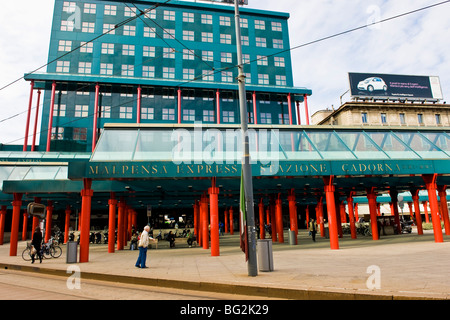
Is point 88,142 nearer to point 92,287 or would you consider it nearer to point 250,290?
point 92,287

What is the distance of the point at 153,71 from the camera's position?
50906 millimetres

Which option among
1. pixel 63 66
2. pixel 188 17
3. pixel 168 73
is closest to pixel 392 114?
pixel 188 17

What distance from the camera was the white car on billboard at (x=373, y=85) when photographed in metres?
60.7

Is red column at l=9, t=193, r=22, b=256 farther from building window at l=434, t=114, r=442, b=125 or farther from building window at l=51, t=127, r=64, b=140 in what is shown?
building window at l=434, t=114, r=442, b=125

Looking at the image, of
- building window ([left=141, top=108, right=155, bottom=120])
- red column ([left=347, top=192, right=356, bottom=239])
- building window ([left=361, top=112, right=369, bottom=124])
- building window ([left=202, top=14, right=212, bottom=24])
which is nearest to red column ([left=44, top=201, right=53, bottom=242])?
building window ([left=141, top=108, right=155, bottom=120])

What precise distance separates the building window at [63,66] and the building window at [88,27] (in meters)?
6.28

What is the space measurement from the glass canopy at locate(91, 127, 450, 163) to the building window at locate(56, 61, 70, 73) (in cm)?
3671

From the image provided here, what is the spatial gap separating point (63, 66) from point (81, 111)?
25.3 ft

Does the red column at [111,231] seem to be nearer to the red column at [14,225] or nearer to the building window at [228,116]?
the red column at [14,225]

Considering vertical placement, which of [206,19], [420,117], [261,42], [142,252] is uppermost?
[206,19]

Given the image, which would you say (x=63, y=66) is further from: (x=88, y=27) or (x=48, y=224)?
(x=48, y=224)

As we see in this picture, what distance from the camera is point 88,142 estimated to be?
1809 inches
